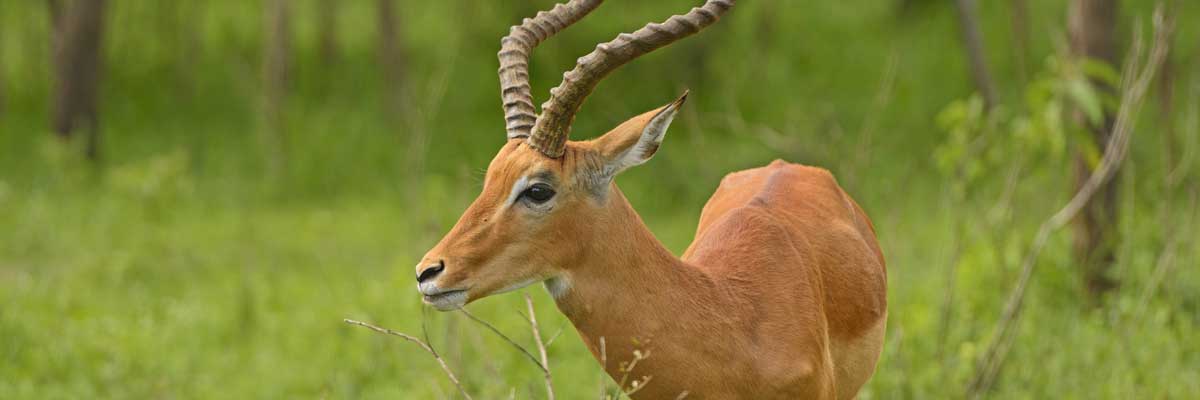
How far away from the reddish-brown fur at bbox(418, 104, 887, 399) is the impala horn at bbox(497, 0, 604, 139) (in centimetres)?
11

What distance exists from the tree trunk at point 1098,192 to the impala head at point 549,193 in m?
4.90

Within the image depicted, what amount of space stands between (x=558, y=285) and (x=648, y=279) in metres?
0.23

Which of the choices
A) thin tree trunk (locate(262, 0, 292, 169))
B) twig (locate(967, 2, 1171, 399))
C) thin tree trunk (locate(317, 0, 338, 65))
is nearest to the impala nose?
twig (locate(967, 2, 1171, 399))

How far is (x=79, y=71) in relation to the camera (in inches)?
549

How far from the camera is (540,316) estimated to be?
28.0 ft

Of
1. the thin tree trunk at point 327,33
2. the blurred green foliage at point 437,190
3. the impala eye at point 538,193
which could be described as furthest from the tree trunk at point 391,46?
the impala eye at point 538,193

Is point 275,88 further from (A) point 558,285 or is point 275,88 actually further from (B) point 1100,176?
(A) point 558,285

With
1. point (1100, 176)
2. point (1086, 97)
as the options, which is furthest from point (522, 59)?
point (1100, 176)

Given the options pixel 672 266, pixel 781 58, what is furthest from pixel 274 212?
pixel 672 266

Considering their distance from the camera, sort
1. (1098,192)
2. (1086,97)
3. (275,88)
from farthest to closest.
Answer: (275,88)
(1098,192)
(1086,97)

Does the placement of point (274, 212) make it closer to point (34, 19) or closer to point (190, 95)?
point (190, 95)

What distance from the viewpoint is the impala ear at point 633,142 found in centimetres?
339

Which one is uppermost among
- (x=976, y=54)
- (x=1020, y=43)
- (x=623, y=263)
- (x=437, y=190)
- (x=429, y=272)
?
(x=429, y=272)

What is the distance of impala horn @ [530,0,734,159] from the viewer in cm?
335
